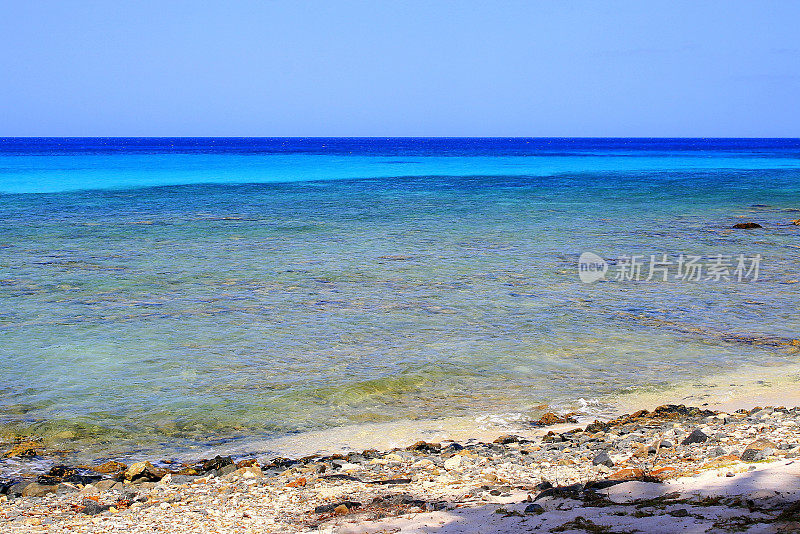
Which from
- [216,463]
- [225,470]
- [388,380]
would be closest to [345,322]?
[388,380]

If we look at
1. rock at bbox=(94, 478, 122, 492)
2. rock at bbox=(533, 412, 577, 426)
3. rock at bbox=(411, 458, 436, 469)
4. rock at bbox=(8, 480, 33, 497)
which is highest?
rock at bbox=(411, 458, 436, 469)

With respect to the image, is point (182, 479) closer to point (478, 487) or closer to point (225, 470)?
point (225, 470)

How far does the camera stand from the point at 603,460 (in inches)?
215

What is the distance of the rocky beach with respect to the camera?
4203 millimetres

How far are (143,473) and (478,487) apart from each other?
2434mm

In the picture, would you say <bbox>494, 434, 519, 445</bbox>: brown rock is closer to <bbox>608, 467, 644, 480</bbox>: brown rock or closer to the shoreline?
the shoreline

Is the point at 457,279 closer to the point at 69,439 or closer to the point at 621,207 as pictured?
the point at 69,439

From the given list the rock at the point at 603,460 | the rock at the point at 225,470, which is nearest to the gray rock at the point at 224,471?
the rock at the point at 225,470

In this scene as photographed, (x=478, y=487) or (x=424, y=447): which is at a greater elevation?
(x=478, y=487)

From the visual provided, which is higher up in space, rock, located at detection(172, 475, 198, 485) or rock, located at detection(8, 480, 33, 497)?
rock, located at detection(172, 475, 198, 485)

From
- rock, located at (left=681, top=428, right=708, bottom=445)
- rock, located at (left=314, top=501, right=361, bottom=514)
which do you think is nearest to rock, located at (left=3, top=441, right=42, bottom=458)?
rock, located at (left=314, top=501, right=361, bottom=514)

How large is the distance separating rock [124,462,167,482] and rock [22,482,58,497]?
49 centimetres

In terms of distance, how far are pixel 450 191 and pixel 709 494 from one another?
35.7 meters

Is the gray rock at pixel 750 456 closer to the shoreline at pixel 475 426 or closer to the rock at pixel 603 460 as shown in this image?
the rock at pixel 603 460
